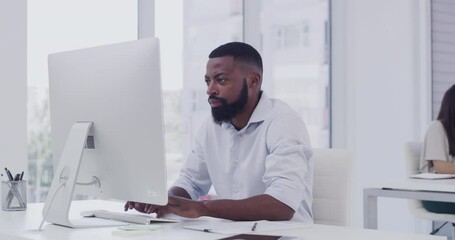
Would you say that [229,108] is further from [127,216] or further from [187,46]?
[187,46]

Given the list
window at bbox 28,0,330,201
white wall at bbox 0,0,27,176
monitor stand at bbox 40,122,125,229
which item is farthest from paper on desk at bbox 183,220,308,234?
white wall at bbox 0,0,27,176

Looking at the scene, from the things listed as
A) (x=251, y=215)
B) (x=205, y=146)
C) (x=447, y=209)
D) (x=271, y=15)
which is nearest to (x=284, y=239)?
(x=251, y=215)

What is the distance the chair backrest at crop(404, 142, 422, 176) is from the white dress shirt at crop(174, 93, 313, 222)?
182 centimetres

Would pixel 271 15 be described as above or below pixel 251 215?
above

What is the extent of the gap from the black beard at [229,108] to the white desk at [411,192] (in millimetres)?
1006

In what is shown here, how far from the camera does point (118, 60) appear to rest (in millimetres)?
1759

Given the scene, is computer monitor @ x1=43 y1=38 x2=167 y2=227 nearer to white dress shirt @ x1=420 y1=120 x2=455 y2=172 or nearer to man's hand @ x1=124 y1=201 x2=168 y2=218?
man's hand @ x1=124 y1=201 x2=168 y2=218

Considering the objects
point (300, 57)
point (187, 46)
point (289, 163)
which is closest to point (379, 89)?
point (300, 57)

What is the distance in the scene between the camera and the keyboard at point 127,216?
1.87m

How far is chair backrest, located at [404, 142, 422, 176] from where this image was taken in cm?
388

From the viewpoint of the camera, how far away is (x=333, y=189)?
90.2 inches

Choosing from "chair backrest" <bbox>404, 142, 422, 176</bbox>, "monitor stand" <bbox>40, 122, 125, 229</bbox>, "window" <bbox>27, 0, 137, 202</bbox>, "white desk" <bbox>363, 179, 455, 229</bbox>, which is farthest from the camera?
"chair backrest" <bbox>404, 142, 422, 176</bbox>

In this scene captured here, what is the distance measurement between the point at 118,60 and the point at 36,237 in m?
0.51

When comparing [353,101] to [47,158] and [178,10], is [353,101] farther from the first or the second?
[47,158]
